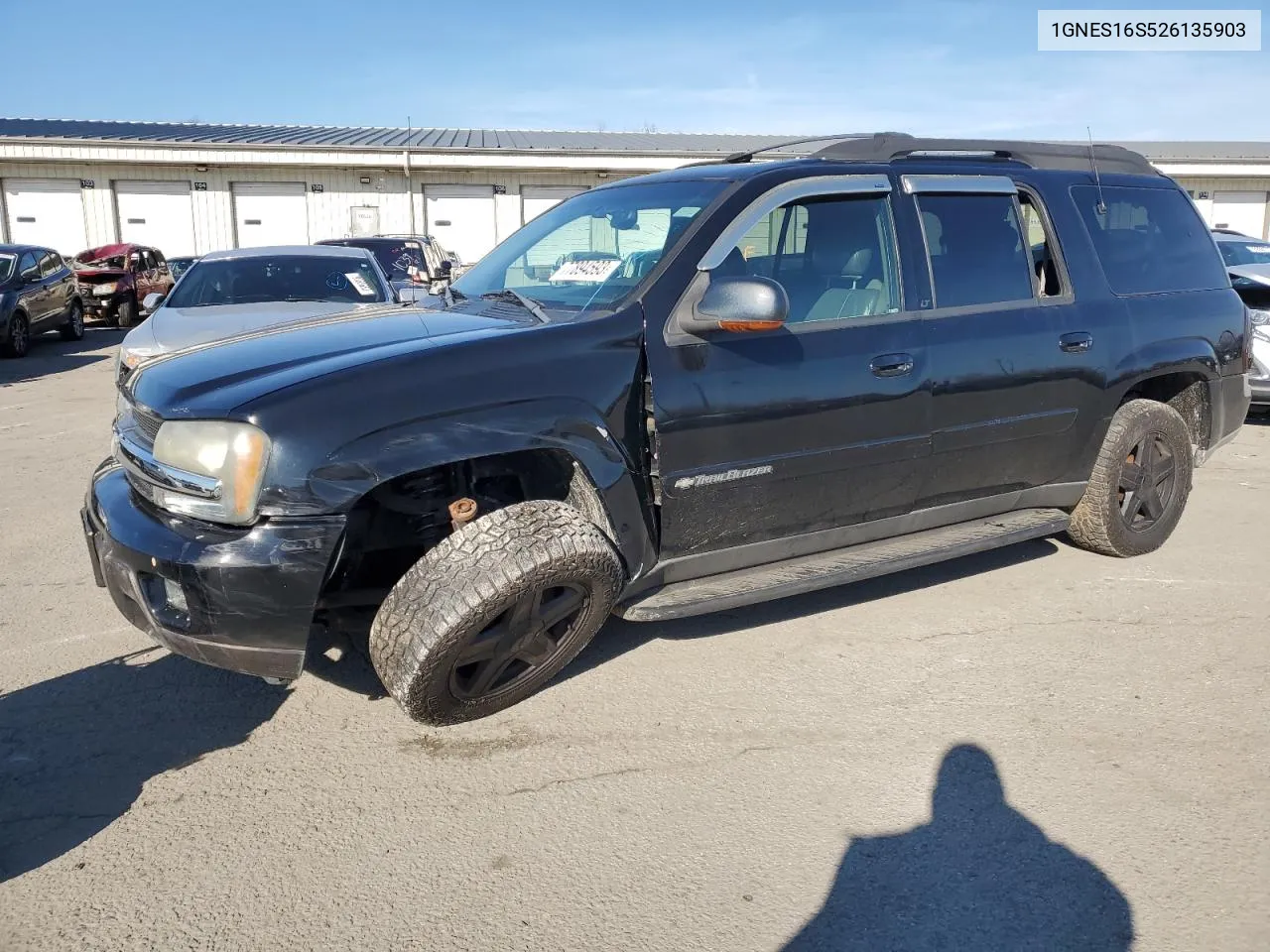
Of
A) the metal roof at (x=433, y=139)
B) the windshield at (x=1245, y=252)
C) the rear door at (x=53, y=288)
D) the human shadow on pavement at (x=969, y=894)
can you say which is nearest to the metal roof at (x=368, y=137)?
the metal roof at (x=433, y=139)

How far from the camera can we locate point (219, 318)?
7277 mm

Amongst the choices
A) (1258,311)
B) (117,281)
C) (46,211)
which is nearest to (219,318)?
(1258,311)

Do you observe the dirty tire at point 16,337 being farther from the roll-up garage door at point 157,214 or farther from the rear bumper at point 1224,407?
the rear bumper at point 1224,407

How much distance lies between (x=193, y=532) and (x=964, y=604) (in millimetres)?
3320

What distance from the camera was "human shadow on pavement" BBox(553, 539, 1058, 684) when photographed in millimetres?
4172

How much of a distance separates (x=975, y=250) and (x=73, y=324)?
1650 cm

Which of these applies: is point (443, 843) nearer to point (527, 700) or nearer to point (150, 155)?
point (527, 700)

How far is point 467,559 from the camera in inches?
126

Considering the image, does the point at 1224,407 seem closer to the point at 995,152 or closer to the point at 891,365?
the point at 995,152

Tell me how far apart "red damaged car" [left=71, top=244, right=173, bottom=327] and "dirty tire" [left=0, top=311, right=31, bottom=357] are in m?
4.40

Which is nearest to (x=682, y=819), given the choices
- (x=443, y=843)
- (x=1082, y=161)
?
(x=443, y=843)

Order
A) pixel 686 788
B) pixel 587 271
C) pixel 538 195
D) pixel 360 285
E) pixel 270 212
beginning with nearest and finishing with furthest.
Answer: pixel 686 788 < pixel 587 271 < pixel 360 285 < pixel 270 212 < pixel 538 195

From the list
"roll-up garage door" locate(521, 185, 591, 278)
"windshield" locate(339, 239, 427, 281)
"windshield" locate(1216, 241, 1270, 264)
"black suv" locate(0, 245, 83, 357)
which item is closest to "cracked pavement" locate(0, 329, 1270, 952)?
"roll-up garage door" locate(521, 185, 591, 278)

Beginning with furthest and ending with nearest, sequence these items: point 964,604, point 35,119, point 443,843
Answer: point 35,119, point 964,604, point 443,843
